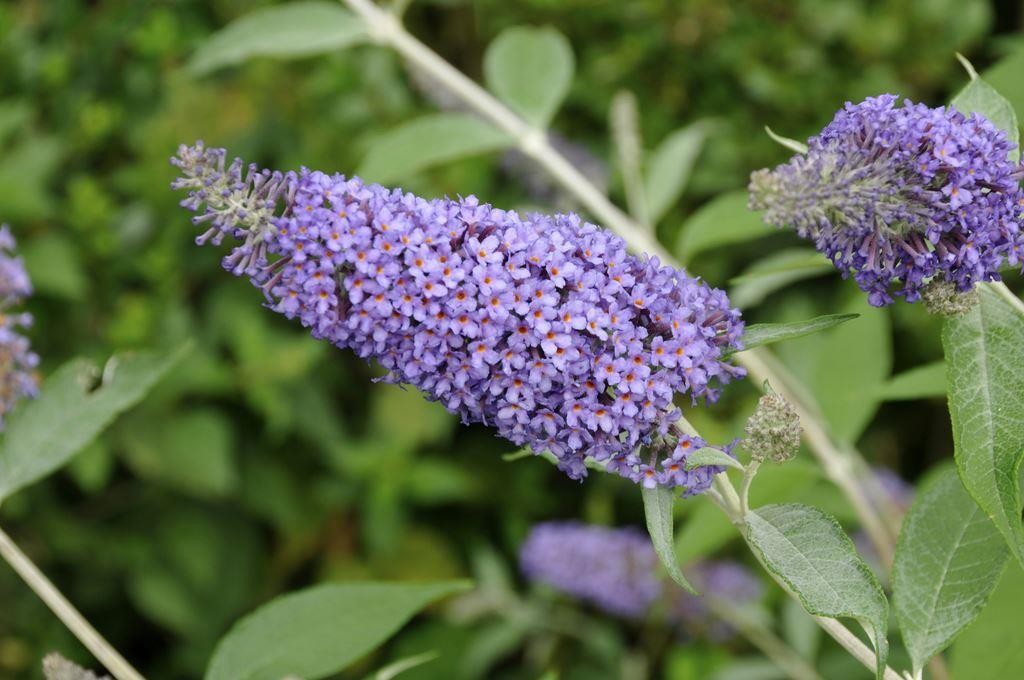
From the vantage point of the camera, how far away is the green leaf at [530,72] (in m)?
2.96

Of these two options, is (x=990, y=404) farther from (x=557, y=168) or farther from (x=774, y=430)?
(x=557, y=168)

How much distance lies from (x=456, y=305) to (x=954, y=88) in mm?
3223

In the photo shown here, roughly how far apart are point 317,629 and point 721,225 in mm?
1344

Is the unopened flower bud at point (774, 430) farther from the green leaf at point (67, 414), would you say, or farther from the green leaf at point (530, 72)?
the green leaf at point (530, 72)

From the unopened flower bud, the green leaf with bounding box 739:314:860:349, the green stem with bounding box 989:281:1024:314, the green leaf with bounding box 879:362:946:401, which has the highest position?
the green leaf with bounding box 879:362:946:401

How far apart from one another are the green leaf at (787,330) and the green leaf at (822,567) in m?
0.23

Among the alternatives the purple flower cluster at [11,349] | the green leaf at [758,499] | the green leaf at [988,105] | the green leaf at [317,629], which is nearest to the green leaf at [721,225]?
the green leaf at [758,499]

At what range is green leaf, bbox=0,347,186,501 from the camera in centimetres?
193

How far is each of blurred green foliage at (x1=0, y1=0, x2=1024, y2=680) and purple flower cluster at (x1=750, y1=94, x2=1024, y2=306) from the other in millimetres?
2004

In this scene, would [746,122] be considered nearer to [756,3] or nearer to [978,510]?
[756,3]

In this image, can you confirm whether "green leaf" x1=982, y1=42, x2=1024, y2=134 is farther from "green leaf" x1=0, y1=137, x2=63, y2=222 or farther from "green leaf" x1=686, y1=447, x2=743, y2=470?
"green leaf" x1=0, y1=137, x2=63, y2=222

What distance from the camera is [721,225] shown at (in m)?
2.55

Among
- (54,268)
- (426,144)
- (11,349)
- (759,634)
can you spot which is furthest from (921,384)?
(54,268)

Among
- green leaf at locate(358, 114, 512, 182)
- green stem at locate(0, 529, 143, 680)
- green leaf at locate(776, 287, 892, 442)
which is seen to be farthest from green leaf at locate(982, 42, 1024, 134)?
green stem at locate(0, 529, 143, 680)
